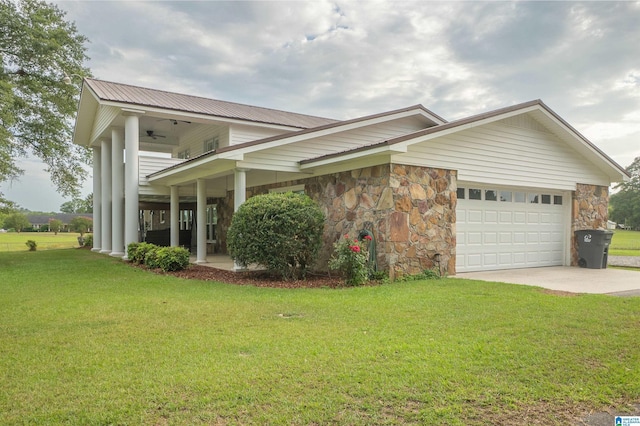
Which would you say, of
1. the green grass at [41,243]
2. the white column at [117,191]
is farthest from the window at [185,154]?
the green grass at [41,243]

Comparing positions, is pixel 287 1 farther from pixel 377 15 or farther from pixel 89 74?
pixel 89 74

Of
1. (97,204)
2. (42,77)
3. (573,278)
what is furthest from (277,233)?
(42,77)

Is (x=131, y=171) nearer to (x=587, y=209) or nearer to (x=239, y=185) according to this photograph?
(x=239, y=185)

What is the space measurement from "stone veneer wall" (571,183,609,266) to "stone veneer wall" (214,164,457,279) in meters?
5.12

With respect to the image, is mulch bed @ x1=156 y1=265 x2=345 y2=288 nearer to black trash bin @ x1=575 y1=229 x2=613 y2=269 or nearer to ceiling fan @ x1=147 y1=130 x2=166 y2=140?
black trash bin @ x1=575 y1=229 x2=613 y2=269

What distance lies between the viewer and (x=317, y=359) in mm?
4141

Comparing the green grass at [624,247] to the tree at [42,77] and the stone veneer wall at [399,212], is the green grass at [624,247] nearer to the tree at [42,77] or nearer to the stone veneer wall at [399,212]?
the stone veneer wall at [399,212]

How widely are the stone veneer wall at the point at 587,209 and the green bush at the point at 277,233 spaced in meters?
8.34

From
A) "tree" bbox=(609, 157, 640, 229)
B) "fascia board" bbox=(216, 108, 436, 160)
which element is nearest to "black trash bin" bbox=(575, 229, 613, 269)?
"fascia board" bbox=(216, 108, 436, 160)

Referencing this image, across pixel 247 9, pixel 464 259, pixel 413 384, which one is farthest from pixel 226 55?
pixel 413 384

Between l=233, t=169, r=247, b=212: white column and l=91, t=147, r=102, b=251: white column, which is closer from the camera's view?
l=233, t=169, r=247, b=212: white column

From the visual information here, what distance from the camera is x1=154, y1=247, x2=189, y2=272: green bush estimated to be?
11.3 metres

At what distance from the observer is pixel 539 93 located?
48.8 ft

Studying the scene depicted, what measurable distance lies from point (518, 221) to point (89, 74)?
72.5 ft
